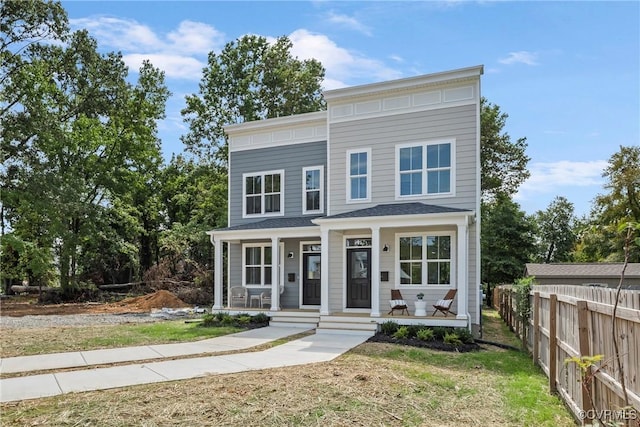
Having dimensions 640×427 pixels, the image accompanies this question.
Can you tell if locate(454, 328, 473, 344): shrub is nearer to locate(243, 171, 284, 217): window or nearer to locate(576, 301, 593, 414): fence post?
locate(576, 301, 593, 414): fence post

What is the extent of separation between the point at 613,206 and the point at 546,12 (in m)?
25.7

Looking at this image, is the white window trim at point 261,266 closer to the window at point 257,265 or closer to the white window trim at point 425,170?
the window at point 257,265

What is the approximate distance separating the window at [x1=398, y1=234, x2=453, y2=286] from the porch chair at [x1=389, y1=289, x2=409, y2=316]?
47cm

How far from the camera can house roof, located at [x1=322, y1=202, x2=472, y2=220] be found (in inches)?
472

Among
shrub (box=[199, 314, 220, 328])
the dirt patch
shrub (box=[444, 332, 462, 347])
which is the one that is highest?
shrub (box=[444, 332, 462, 347])

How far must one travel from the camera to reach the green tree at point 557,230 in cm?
4431

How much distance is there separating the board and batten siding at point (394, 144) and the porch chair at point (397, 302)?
8.50 feet

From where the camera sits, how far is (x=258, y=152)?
52.9 feet

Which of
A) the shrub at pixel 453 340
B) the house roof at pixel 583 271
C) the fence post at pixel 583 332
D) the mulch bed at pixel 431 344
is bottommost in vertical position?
the mulch bed at pixel 431 344

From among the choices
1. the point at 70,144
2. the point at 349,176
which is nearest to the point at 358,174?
the point at 349,176

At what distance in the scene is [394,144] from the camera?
529 inches

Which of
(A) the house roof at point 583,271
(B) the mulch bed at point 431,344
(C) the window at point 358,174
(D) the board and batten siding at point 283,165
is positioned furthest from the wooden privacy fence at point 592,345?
(A) the house roof at point 583,271

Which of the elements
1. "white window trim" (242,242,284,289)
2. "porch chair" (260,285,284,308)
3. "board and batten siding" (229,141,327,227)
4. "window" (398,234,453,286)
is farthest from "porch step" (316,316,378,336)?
"board and batten siding" (229,141,327,227)

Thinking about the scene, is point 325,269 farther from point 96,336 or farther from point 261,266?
point 96,336
